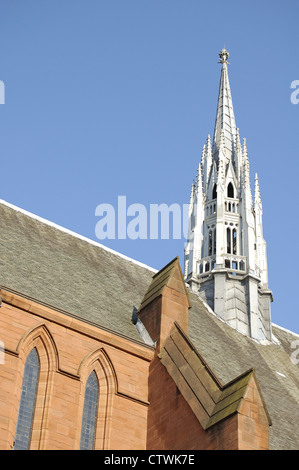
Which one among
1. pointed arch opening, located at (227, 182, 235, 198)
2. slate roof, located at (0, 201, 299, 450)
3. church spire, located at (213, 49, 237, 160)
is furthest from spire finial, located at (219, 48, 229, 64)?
slate roof, located at (0, 201, 299, 450)

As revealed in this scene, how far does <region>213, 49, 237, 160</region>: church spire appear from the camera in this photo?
4084 centimetres

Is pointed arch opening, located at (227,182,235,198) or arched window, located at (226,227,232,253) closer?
arched window, located at (226,227,232,253)

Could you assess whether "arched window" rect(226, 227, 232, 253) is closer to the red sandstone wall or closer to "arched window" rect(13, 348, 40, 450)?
the red sandstone wall

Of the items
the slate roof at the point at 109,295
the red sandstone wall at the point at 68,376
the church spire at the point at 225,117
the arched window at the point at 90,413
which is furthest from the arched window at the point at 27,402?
the church spire at the point at 225,117

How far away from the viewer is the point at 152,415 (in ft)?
73.3

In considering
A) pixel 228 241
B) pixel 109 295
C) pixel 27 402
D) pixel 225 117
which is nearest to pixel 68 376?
pixel 27 402

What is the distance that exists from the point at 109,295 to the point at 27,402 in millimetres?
6596

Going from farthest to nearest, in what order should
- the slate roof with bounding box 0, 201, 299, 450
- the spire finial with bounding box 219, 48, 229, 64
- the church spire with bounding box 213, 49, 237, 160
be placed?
1. the spire finial with bounding box 219, 48, 229, 64
2. the church spire with bounding box 213, 49, 237, 160
3. the slate roof with bounding box 0, 201, 299, 450

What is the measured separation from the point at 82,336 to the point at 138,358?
74.5 inches

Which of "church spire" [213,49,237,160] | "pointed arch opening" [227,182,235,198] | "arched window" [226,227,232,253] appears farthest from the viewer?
"church spire" [213,49,237,160]

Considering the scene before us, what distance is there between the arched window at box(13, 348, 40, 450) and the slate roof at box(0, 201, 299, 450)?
1.67 meters

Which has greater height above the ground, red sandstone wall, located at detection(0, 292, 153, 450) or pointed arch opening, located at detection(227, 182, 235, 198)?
pointed arch opening, located at detection(227, 182, 235, 198)

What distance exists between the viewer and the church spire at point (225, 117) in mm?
40844

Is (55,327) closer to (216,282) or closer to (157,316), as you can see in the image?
(157,316)
